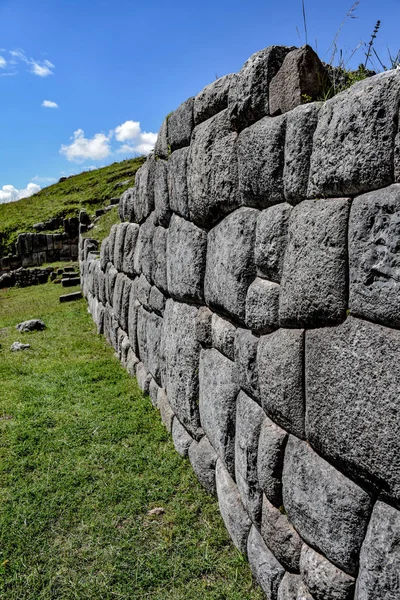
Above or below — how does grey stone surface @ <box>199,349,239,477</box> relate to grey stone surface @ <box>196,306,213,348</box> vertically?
below

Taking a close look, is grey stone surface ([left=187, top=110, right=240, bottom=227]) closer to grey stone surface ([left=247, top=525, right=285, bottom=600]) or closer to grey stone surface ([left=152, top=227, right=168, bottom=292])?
grey stone surface ([left=152, top=227, right=168, bottom=292])

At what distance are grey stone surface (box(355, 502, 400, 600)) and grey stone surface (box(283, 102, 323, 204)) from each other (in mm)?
1165

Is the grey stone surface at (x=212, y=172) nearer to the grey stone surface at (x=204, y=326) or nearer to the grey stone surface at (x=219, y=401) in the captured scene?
the grey stone surface at (x=204, y=326)

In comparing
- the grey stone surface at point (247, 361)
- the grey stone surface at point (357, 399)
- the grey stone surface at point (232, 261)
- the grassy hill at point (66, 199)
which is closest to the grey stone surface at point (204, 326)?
the grey stone surface at point (232, 261)

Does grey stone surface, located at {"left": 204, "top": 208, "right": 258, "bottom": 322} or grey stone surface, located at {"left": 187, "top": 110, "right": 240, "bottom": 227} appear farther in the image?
grey stone surface, located at {"left": 187, "top": 110, "right": 240, "bottom": 227}

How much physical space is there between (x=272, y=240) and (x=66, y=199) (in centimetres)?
2334

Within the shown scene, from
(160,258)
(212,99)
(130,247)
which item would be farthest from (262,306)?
(130,247)

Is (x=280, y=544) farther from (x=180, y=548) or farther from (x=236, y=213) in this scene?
(x=236, y=213)

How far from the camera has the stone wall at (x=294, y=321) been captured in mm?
1475

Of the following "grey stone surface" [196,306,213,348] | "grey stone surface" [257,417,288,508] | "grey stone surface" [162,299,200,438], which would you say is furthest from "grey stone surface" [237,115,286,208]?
"grey stone surface" [162,299,200,438]

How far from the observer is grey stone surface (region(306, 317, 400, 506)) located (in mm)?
1424

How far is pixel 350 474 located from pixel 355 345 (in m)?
0.46

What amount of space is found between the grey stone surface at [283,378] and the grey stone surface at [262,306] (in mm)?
55

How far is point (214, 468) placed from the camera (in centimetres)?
312
